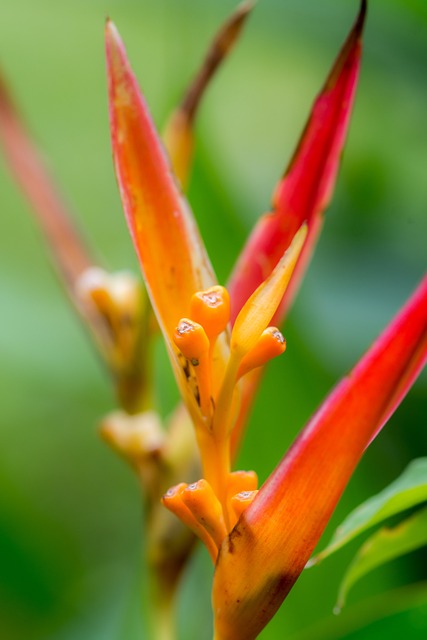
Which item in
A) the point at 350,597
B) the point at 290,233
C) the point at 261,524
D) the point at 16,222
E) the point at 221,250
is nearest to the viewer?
the point at 261,524

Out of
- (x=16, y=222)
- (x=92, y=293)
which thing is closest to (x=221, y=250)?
(x=92, y=293)

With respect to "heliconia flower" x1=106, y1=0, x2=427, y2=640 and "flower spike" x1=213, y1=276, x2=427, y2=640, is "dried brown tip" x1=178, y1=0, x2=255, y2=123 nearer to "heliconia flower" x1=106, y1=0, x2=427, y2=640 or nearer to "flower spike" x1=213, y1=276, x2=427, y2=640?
"heliconia flower" x1=106, y1=0, x2=427, y2=640

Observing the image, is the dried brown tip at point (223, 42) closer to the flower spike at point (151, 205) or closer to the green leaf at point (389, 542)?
the flower spike at point (151, 205)

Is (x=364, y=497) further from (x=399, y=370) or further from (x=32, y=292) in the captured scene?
(x=32, y=292)

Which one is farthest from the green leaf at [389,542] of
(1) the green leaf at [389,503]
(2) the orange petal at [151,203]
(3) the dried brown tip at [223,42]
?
(3) the dried brown tip at [223,42]

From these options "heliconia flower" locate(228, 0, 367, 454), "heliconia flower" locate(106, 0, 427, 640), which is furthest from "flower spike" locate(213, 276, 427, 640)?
"heliconia flower" locate(228, 0, 367, 454)

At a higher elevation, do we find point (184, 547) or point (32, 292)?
point (184, 547)
